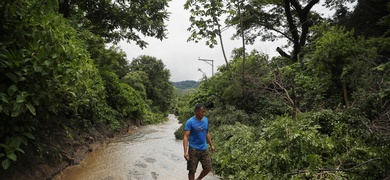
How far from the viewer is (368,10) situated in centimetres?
1302

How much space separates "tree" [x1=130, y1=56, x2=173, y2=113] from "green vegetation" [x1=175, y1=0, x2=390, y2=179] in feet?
93.8

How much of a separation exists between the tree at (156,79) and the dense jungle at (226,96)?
84.6 feet

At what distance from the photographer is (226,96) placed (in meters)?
14.3

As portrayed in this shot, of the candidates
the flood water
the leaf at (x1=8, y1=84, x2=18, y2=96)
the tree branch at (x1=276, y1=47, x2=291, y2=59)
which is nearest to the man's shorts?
the flood water

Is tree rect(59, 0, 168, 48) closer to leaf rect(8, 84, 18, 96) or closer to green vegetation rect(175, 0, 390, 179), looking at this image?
green vegetation rect(175, 0, 390, 179)

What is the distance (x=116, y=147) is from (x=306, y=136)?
320 inches

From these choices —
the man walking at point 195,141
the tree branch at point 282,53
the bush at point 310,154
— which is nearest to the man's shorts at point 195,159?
the man walking at point 195,141

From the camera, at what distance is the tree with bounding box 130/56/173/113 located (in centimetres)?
4353

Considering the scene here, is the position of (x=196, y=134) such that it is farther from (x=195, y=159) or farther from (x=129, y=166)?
(x=129, y=166)

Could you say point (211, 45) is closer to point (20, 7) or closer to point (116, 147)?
point (116, 147)

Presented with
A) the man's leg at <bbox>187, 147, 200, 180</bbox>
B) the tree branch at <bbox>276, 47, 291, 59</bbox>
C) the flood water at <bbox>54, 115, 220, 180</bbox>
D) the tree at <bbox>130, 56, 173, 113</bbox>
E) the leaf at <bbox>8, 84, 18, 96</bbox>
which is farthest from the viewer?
the tree at <bbox>130, 56, 173, 113</bbox>

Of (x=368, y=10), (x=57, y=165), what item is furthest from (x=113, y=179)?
(x=368, y=10)

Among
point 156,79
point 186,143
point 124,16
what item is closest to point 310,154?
point 186,143

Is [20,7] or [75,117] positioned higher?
[20,7]
